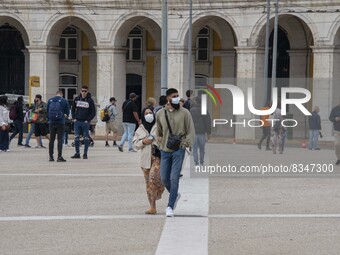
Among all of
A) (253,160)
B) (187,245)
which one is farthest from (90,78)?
(187,245)

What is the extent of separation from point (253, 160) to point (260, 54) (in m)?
19.5

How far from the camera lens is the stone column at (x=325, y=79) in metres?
44.2

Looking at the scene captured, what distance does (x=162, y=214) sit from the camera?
1599 centimetres

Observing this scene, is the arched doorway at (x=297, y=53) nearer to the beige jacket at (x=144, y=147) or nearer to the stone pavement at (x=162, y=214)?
the stone pavement at (x=162, y=214)

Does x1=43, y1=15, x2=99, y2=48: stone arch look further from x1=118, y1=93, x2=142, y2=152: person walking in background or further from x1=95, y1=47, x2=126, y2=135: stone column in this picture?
x1=118, y1=93, x2=142, y2=152: person walking in background

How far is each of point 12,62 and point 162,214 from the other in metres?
40.0

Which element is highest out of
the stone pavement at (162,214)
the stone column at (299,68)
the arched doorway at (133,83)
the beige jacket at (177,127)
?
the stone column at (299,68)

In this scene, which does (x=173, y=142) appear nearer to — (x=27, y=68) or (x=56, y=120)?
(x=56, y=120)

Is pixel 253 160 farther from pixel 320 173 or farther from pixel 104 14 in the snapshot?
pixel 104 14

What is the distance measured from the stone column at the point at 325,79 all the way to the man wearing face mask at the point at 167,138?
28.8 meters

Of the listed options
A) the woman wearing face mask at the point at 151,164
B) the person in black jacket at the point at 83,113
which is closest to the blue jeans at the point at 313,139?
the person in black jacket at the point at 83,113

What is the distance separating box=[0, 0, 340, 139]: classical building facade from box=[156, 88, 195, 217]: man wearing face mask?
981 inches

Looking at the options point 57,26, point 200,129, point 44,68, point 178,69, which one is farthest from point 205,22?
point 200,129

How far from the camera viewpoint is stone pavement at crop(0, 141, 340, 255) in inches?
516
